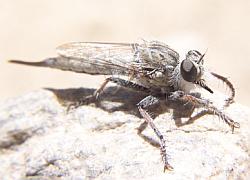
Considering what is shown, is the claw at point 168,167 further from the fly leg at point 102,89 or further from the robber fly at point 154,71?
A: the fly leg at point 102,89

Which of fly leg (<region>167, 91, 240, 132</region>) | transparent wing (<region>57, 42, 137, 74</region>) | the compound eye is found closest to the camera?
fly leg (<region>167, 91, 240, 132</region>)

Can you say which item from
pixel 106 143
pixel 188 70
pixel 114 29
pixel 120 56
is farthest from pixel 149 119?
pixel 114 29

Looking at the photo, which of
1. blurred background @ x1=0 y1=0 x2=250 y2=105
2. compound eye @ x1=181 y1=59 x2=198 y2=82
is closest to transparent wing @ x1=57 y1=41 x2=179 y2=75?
compound eye @ x1=181 y1=59 x2=198 y2=82

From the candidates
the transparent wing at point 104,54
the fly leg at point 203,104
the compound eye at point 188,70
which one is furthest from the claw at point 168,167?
the transparent wing at point 104,54

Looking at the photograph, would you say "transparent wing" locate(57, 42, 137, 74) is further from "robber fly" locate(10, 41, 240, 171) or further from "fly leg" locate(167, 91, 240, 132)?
"fly leg" locate(167, 91, 240, 132)

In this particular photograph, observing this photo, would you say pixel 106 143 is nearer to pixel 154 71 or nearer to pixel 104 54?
pixel 154 71

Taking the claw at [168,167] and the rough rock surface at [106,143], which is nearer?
the claw at [168,167]

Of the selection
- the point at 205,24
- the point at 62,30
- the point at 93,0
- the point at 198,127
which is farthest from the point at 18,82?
the point at 198,127
